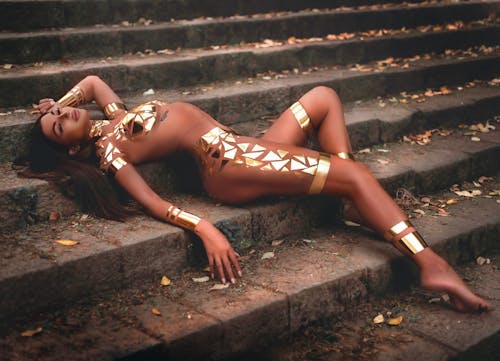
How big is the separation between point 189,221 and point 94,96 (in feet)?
4.66

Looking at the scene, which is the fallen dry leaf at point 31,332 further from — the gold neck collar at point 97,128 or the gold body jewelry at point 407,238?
the gold body jewelry at point 407,238

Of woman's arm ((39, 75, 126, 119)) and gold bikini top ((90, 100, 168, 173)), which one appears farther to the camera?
woman's arm ((39, 75, 126, 119))

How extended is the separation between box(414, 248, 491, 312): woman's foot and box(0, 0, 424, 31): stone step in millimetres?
3709

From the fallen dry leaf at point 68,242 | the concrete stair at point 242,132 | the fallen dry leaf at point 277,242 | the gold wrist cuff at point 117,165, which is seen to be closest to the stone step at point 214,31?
the concrete stair at point 242,132

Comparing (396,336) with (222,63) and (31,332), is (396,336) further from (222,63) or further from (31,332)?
(222,63)

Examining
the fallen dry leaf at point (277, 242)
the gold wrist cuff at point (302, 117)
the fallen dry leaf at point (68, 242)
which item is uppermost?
the gold wrist cuff at point (302, 117)

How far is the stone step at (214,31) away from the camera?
17.0 ft

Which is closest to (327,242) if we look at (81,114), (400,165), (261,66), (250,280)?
(250,280)

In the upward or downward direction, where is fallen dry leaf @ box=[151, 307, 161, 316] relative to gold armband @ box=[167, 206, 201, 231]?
downward

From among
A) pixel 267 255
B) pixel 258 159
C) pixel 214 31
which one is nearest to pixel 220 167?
pixel 258 159

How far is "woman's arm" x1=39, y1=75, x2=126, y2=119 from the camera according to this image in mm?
4387

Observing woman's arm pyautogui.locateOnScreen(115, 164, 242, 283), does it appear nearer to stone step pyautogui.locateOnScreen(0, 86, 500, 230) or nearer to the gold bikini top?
the gold bikini top

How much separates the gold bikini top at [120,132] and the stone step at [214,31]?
4.57ft

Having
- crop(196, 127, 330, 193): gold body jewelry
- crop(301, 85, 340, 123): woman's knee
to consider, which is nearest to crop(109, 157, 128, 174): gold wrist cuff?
crop(196, 127, 330, 193): gold body jewelry
